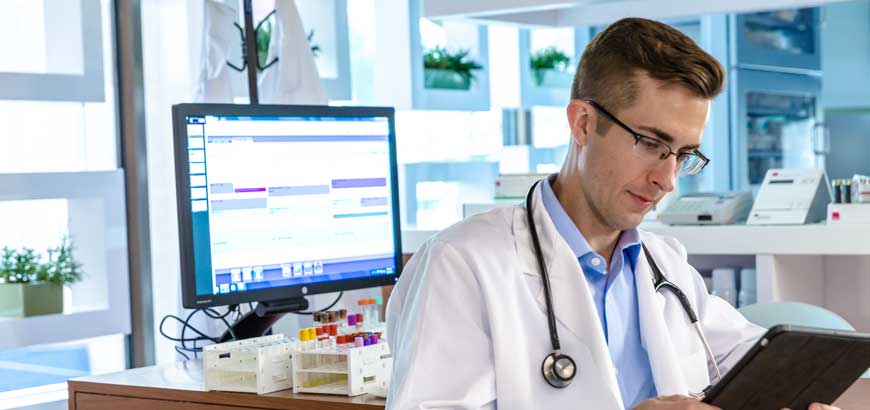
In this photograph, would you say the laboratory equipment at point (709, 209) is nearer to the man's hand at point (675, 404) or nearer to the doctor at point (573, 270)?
the doctor at point (573, 270)

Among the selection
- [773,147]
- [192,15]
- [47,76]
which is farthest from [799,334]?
[773,147]

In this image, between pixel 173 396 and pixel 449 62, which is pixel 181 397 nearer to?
pixel 173 396

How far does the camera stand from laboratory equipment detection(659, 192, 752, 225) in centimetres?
296

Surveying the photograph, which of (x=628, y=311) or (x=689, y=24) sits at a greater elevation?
(x=689, y=24)

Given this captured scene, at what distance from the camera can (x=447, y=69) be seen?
429 centimetres

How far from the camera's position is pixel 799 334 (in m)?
1.33

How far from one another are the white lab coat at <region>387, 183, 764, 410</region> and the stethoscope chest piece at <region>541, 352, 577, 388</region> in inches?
0.4

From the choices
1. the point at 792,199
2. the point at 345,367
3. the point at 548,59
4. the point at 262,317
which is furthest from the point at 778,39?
the point at 345,367

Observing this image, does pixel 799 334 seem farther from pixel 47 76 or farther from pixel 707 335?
pixel 47 76

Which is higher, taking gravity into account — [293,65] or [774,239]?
[293,65]

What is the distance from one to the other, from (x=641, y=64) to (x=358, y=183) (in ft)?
3.43

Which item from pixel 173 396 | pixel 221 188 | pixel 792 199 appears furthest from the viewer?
pixel 792 199

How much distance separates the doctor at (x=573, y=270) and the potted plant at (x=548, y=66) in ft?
12.2

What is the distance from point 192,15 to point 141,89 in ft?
0.97
